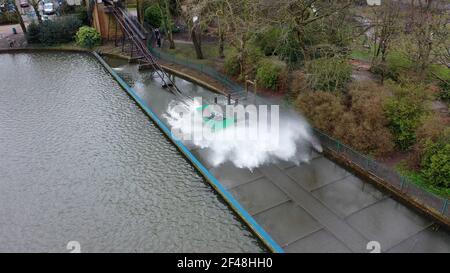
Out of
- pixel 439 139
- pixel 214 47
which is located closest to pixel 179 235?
pixel 439 139

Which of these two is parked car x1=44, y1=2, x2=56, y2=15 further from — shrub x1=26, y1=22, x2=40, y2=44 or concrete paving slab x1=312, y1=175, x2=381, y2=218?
concrete paving slab x1=312, y1=175, x2=381, y2=218

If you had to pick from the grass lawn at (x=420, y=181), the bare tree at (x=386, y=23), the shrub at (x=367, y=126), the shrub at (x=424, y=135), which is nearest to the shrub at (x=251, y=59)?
the bare tree at (x=386, y=23)

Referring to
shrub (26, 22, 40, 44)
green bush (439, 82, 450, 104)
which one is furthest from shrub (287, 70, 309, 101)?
shrub (26, 22, 40, 44)

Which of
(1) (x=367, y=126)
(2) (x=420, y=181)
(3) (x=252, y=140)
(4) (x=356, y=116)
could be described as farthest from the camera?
(3) (x=252, y=140)

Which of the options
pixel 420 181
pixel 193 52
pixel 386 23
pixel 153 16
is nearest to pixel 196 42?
pixel 193 52

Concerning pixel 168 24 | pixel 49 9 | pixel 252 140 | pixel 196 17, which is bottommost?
pixel 252 140

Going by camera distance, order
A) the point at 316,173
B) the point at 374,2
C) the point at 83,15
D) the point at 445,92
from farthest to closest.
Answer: the point at 83,15 < the point at 374,2 < the point at 445,92 < the point at 316,173

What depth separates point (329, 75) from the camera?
1838 centimetres

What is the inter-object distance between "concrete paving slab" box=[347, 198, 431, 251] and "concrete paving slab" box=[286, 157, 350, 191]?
2.14 metres

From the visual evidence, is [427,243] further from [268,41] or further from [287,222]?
[268,41]

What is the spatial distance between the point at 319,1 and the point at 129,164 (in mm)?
14353

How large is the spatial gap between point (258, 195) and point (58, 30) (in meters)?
28.8

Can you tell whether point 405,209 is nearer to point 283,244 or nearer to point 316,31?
point 283,244

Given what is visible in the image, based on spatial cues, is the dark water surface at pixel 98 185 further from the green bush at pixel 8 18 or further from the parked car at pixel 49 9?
the parked car at pixel 49 9
